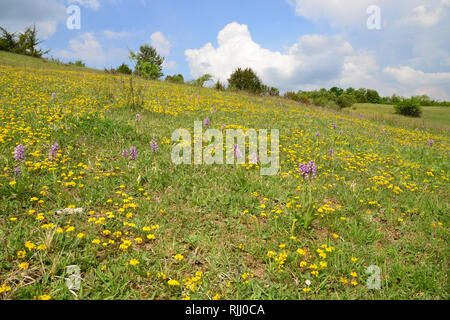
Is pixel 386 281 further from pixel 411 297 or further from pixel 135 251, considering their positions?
pixel 135 251

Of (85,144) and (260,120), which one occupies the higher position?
(260,120)

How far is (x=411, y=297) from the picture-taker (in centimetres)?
301

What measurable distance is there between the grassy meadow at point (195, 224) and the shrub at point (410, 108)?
113ft

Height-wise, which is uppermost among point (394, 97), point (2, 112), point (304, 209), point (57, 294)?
point (394, 97)

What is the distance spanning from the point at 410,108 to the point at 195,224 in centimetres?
4160

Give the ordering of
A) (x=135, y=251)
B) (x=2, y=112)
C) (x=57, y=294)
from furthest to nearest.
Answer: (x=2, y=112)
(x=135, y=251)
(x=57, y=294)

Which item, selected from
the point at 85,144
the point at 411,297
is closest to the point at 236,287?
the point at 411,297

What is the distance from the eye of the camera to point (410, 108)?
114 feet

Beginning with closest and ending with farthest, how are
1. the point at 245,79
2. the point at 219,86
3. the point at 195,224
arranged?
the point at 195,224 < the point at 219,86 < the point at 245,79

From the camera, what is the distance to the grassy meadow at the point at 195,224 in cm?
297

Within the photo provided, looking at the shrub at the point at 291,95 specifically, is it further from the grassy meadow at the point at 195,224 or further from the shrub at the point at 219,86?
the grassy meadow at the point at 195,224

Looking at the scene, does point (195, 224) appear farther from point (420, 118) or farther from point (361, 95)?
point (361, 95)

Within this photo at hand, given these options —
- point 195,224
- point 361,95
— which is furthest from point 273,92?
point 361,95
